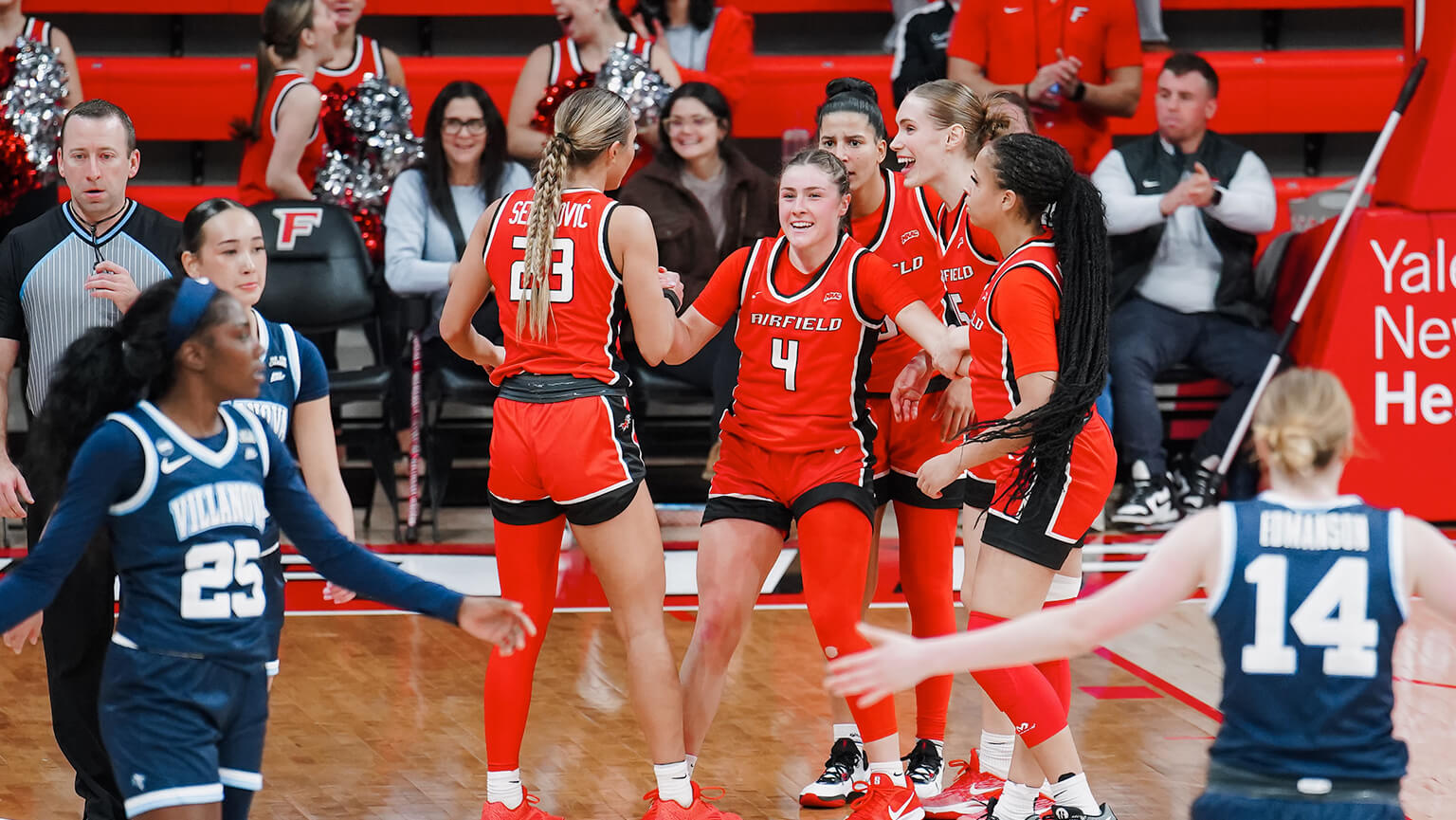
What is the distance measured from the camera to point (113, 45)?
988 cm

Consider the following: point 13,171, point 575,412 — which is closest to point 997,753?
point 575,412

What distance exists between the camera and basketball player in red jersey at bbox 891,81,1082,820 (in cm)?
438

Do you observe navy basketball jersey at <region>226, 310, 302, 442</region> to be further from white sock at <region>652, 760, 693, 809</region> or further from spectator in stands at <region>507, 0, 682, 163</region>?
spectator in stands at <region>507, 0, 682, 163</region>

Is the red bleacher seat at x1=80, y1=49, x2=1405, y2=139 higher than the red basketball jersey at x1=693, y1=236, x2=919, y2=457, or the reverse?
the red bleacher seat at x1=80, y1=49, x2=1405, y2=139

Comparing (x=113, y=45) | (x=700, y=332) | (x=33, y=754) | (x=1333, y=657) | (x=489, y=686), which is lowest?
(x=33, y=754)

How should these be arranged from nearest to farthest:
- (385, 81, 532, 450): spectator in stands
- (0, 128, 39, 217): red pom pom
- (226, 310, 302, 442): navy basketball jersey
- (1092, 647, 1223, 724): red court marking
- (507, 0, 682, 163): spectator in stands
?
1. (226, 310, 302, 442): navy basketball jersey
2. (1092, 647, 1223, 724): red court marking
3. (385, 81, 532, 450): spectator in stands
4. (0, 128, 39, 217): red pom pom
5. (507, 0, 682, 163): spectator in stands

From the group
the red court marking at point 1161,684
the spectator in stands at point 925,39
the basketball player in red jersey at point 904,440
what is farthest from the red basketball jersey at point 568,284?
the spectator in stands at point 925,39

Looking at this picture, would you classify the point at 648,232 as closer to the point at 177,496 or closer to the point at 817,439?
the point at 817,439

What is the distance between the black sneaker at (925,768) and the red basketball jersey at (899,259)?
95cm

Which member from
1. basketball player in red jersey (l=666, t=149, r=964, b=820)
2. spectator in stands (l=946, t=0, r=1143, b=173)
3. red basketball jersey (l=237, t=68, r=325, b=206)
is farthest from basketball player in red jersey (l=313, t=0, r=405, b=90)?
basketball player in red jersey (l=666, t=149, r=964, b=820)

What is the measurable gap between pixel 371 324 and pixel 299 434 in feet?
13.1

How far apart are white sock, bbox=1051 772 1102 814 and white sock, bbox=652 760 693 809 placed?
0.85 m

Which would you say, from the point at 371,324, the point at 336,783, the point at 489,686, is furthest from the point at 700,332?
the point at 371,324

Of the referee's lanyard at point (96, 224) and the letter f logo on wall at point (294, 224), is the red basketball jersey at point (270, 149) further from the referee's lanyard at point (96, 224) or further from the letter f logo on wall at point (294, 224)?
the referee's lanyard at point (96, 224)
